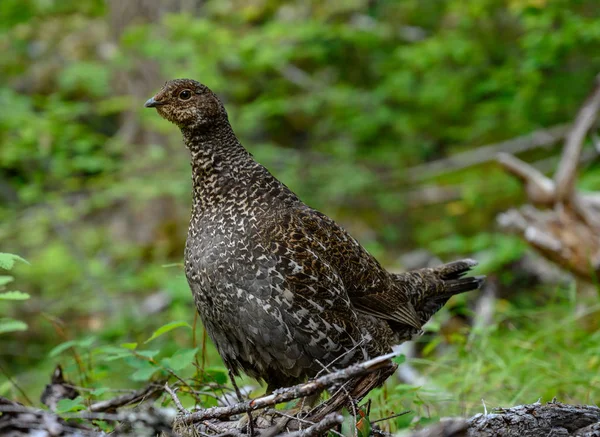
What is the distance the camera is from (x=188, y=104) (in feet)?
10.2

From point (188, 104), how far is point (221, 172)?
0.41 metres

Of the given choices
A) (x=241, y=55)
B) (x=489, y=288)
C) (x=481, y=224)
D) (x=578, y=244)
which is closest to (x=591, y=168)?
(x=481, y=224)

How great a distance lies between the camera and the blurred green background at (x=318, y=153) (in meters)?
4.97

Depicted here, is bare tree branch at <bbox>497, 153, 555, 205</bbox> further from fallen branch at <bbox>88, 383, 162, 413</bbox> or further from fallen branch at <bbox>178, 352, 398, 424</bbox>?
fallen branch at <bbox>178, 352, 398, 424</bbox>

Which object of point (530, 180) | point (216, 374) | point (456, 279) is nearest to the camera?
point (216, 374)

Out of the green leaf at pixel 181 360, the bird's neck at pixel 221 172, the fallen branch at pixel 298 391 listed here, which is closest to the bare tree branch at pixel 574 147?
the bird's neck at pixel 221 172

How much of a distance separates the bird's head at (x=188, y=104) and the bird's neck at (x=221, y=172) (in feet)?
0.15

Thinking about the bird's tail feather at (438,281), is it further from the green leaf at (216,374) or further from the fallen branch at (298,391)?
the fallen branch at (298,391)

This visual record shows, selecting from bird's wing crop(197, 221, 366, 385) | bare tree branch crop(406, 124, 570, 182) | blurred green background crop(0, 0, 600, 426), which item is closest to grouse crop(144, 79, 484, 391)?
bird's wing crop(197, 221, 366, 385)

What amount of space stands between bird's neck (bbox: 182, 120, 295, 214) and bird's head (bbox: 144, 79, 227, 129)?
46 millimetres

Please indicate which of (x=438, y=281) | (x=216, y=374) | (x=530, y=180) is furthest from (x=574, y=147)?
(x=216, y=374)

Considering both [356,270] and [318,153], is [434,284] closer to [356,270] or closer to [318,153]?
[356,270]

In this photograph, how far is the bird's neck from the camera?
9.86 ft

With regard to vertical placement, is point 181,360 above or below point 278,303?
below
